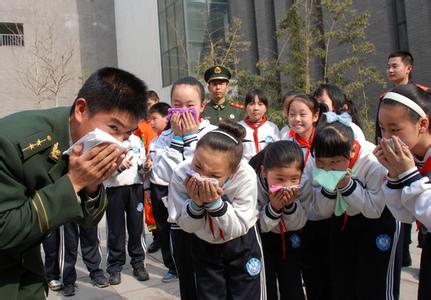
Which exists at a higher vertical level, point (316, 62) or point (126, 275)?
point (316, 62)

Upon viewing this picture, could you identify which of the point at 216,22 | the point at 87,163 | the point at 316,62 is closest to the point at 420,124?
the point at 87,163

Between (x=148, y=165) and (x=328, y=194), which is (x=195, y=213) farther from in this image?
(x=148, y=165)

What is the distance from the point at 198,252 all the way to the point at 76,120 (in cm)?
110

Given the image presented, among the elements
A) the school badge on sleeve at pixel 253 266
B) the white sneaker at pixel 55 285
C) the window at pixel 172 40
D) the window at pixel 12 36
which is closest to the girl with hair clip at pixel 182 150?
the school badge on sleeve at pixel 253 266

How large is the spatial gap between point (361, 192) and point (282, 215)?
1.55 feet

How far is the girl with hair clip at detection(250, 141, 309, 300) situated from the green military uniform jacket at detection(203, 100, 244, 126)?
1.69 m

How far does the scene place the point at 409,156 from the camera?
188 cm

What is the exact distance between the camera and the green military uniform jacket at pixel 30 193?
1.32 m

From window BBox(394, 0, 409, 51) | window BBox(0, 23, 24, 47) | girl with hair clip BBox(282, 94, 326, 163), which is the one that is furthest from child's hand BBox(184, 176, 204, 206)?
window BBox(0, 23, 24, 47)

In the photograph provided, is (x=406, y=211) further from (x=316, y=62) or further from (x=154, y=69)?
(x=154, y=69)

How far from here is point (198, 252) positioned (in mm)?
2346

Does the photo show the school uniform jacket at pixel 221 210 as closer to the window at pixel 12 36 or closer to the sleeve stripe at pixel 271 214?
the sleeve stripe at pixel 271 214

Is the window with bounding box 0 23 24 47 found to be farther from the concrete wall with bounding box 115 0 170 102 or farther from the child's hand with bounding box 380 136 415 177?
the child's hand with bounding box 380 136 415 177

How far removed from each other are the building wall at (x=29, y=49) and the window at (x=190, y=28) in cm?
634
